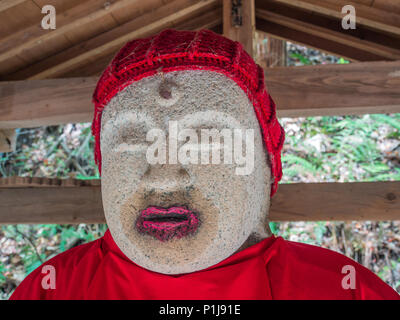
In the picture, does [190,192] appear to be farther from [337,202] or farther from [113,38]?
[113,38]

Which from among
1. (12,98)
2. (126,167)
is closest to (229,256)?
(126,167)

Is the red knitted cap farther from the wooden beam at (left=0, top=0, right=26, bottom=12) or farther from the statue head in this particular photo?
the wooden beam at (left=0, top=0, right=26, bottom=12)

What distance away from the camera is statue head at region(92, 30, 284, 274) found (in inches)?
50.2

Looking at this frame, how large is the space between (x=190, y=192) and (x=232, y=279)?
0.33 metres

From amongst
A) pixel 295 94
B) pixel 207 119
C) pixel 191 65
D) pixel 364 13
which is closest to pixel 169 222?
pixel 207 119

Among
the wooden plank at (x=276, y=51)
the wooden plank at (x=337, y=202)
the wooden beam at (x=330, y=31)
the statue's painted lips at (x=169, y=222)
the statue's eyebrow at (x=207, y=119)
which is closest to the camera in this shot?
the statue's painted lips at (x=169, y=222)

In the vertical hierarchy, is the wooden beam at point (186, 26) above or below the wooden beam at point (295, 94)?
above

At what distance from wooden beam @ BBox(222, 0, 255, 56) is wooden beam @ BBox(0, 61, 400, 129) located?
0.98 ft

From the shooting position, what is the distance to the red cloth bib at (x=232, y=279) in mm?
1352

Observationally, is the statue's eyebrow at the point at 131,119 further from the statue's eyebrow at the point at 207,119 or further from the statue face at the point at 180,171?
the statue's eyebrow at the point at 207,119

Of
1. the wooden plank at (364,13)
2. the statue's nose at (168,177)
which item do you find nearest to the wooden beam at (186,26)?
the wooden plank at (364,13)

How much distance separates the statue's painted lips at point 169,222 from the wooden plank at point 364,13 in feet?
5.63

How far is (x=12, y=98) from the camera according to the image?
2.43 m
